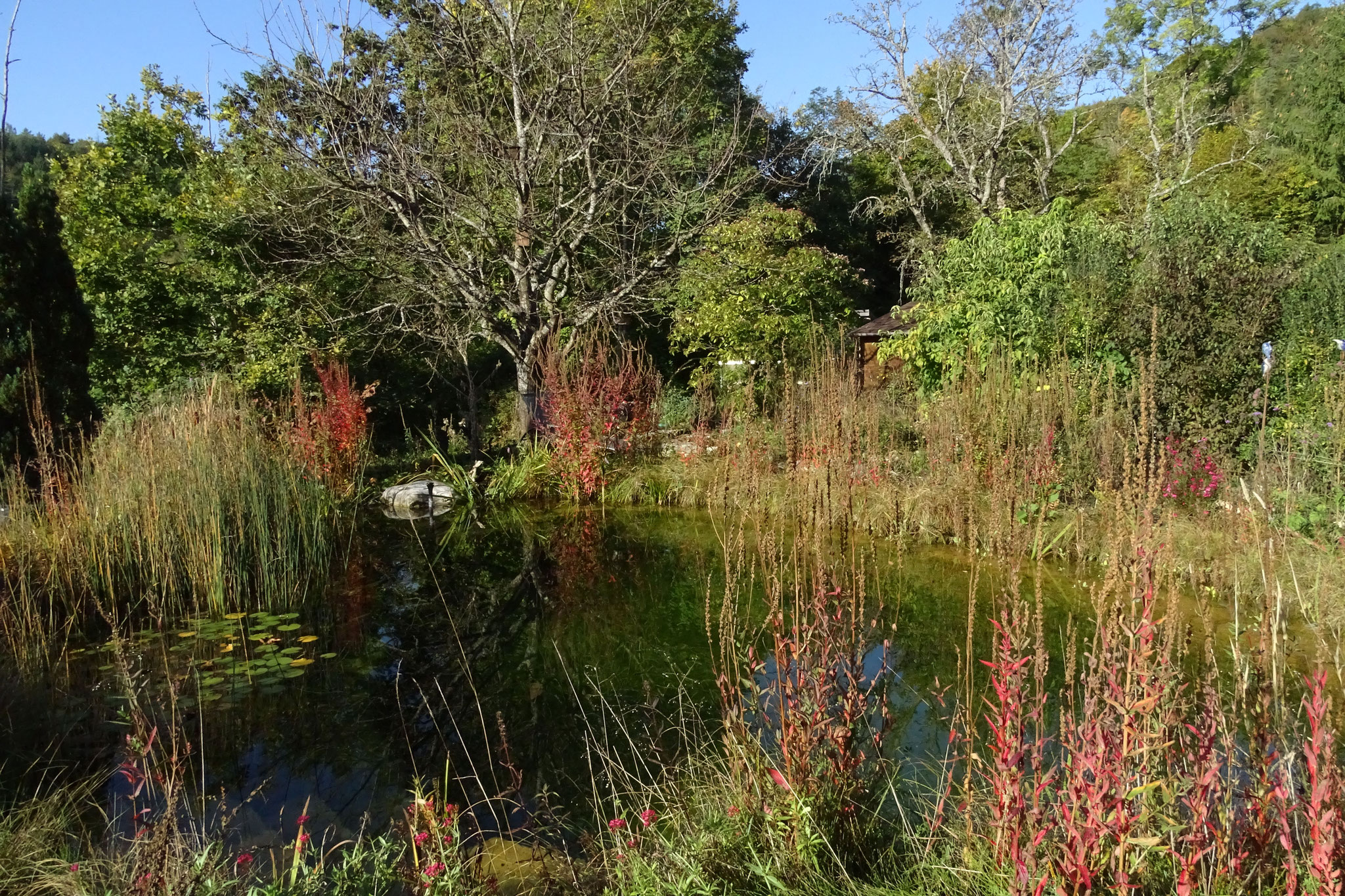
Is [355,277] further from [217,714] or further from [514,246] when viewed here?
[217,714]

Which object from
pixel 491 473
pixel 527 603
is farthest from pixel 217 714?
pixel 491 473

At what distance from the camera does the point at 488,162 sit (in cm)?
870

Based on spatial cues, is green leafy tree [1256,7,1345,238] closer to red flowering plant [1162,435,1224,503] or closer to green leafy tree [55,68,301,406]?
red flowering plant [1162,435,1224,503]

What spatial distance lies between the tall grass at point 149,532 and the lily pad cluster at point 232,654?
0.71ft

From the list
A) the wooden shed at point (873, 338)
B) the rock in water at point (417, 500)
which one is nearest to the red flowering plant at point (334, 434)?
the rock in water at point (417, 500)

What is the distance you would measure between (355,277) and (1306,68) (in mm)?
19431

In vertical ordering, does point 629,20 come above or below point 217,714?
above

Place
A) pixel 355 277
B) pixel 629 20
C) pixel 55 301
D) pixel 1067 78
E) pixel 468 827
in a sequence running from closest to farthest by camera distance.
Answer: pixel 468 827 → pixel 55 301 → pixel 629 20 → pixel 355 277 → pixel 1067 78

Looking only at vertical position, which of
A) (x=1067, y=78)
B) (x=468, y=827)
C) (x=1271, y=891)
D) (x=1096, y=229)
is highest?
(x=1067, y=78)

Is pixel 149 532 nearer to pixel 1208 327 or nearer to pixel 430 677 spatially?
pixel 430 677

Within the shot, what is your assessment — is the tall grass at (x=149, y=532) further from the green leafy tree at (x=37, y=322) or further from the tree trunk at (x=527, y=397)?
the tree trunk at (x=527, y=397)

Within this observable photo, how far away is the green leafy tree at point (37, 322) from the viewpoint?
5.39 meters

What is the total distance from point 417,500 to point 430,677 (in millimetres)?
4002

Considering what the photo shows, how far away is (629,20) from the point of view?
33.2 feet
